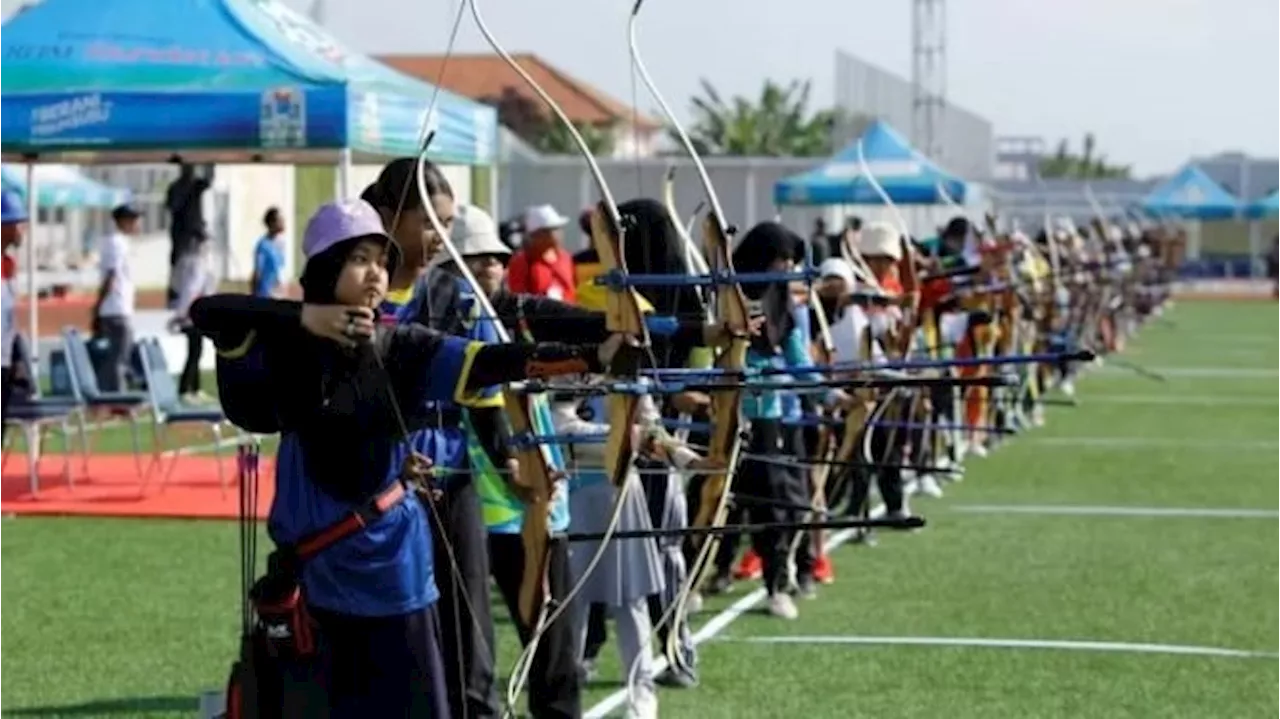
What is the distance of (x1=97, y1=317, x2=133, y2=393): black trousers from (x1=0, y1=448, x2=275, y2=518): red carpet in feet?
10.2

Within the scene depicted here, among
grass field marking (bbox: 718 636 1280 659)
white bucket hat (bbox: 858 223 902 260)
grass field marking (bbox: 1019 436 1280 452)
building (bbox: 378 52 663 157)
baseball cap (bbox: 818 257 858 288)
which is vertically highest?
building (bbox: 378 52 663 157)

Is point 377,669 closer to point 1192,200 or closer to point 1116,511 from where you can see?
point 1116,511

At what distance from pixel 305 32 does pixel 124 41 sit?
1.13m

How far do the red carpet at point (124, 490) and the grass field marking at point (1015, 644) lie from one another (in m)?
4.09

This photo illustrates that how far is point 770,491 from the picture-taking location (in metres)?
10.9

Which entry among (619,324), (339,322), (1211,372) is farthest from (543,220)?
(1211,372)

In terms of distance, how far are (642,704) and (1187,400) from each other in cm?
1833

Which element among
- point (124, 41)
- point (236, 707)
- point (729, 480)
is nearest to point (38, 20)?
point (124, 41)

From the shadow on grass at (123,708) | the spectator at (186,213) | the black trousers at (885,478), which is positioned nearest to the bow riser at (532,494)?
the shadow on grass at (123,708)

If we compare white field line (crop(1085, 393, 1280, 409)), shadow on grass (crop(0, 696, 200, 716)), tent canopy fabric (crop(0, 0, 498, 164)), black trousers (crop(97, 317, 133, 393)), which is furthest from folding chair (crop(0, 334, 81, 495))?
white field line (crop(1085, 393, 1280, 409))

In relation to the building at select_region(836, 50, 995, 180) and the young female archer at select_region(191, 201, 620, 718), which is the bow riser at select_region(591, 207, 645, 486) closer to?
the young female archer at select_region(191, 201, 620, 718)

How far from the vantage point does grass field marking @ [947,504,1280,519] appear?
49.5 feet

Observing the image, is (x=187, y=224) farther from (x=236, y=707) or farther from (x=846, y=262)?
(x=236, y=707)

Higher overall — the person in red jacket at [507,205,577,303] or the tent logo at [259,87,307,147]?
the tent logo at [259,87,307,147]
